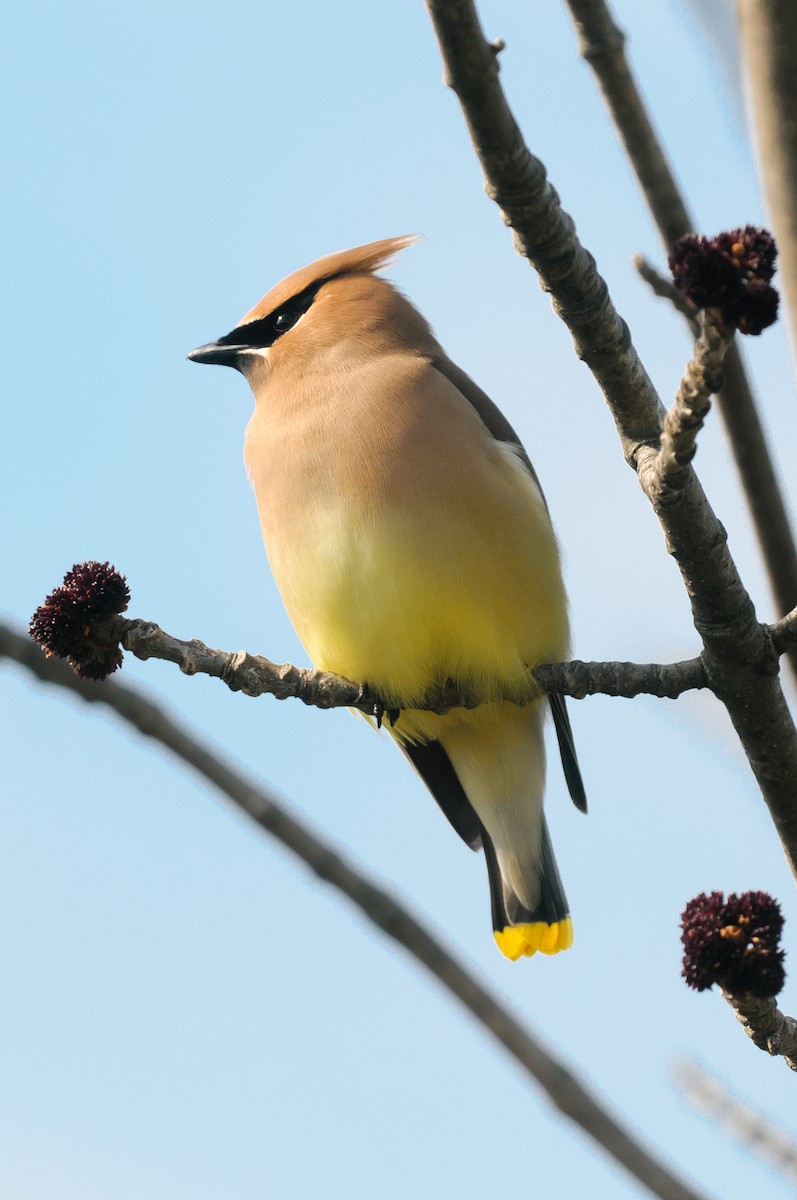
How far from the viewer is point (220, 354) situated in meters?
4.98

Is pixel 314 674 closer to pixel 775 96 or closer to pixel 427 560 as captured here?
pixel 427 560

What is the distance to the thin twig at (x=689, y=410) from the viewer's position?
2.15m

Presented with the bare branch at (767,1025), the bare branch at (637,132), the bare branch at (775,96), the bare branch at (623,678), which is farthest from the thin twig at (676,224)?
the bare branch at (767,1025)

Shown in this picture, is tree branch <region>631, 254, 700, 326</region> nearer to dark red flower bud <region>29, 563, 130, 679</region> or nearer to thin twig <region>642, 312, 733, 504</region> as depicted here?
thin twig <region>642, 312, 733, 504</region>

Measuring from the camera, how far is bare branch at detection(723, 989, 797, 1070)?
8.36ft

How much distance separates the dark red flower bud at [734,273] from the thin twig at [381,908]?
3.30 feet

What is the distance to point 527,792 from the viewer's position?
15.2 feet

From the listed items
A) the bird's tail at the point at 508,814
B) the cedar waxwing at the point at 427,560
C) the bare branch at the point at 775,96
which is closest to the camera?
the bare branch at the point at 775,96

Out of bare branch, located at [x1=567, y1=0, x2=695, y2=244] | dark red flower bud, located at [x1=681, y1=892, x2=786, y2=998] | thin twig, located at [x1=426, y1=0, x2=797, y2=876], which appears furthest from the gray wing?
dark red flower bud, located at [x1=681, y1=892, x2=786, y2=998]

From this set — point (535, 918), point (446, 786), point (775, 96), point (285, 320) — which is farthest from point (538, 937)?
point (775, 96)

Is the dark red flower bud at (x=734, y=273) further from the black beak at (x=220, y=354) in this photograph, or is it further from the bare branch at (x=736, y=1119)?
the black beak at (x=220, y=354)

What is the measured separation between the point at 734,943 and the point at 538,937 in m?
2.22

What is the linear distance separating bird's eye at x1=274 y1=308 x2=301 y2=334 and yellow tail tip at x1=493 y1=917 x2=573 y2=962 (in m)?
2.07

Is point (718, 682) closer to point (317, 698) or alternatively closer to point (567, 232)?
point (567, 232)
